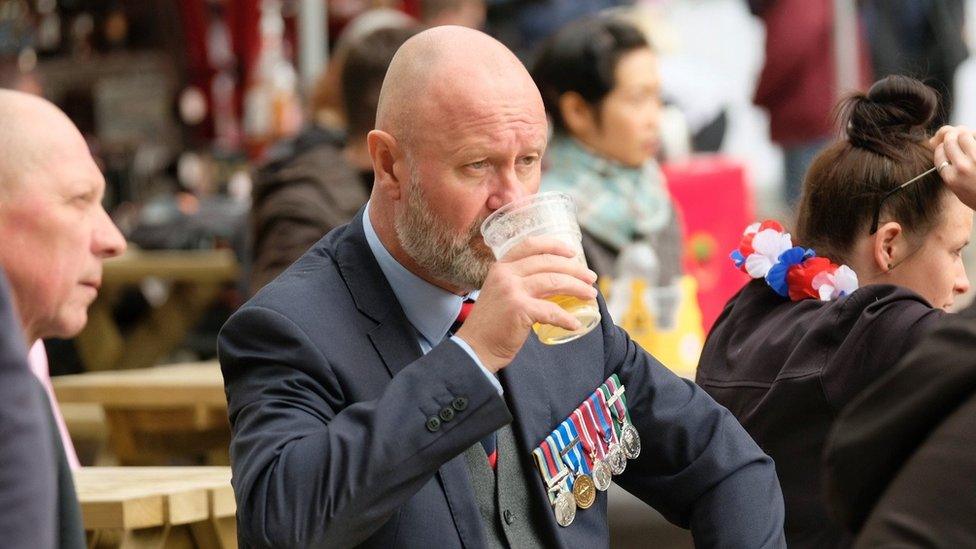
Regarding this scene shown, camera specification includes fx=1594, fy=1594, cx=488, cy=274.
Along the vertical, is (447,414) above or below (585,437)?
above

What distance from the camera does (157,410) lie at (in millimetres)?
4312

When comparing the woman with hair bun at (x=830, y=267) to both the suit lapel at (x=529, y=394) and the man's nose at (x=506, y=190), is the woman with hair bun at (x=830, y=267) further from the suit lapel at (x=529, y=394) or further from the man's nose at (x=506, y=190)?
the man's nose at (x=506, y=190)

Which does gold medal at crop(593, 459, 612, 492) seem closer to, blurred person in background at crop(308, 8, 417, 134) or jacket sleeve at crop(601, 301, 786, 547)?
jacket sleeve at crop(601, 301, 786, 547)

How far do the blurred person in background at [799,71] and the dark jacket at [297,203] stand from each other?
9.57 ft

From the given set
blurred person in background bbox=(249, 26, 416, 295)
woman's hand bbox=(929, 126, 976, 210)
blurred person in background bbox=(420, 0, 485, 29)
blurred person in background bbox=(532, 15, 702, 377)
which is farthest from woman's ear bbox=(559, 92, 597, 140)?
woman's hand bbox=(929, 126, 976, 210)

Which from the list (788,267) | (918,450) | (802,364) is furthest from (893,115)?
(918,450)

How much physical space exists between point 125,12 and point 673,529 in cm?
851

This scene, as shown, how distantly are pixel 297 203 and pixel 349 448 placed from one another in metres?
3.04

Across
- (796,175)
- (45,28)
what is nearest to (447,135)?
(796,175)

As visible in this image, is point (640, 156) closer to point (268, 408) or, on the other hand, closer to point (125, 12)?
point (268, 408)

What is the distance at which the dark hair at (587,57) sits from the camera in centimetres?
519

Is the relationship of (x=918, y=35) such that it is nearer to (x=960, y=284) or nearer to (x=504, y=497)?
(x=960, y=284)

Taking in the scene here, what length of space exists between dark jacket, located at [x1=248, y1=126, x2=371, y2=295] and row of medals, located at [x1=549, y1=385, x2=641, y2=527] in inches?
96.8

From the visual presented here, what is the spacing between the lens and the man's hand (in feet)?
6.79
